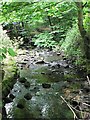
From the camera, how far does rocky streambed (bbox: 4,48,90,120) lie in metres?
4.93

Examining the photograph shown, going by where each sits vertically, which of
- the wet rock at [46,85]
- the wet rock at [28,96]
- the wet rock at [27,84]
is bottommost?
the wet rock at [46,85]

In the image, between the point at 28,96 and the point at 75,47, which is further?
the point at 75,47

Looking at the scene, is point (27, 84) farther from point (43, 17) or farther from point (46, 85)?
point (43, 17)

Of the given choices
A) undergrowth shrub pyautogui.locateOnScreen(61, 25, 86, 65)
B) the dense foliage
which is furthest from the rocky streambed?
the dense foliage

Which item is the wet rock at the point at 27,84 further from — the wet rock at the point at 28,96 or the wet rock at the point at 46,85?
the wet rock at the point at 28,96

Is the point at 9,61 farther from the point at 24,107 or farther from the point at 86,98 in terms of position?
the point at 86,98

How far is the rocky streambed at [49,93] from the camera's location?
4.93 metres

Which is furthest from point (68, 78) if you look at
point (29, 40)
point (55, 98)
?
point (29, 40)

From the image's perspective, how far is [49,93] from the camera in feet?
20.7

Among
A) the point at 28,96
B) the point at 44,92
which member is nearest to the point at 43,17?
the point at 44,92

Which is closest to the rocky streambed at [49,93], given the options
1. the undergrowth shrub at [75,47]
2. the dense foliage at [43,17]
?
the undergrowth shrub at [75,47]

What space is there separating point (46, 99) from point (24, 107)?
29.8 inches

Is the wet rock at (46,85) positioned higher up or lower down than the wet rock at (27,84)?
lower down

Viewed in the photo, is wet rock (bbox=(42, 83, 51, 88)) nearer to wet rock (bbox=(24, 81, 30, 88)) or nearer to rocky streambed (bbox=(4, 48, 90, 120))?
rocky streambed (bbox=(4, 48, 90, 120))
